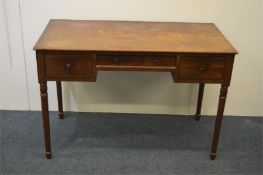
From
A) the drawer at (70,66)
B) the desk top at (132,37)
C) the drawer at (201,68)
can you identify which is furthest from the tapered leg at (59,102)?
the drawer at (201,68)

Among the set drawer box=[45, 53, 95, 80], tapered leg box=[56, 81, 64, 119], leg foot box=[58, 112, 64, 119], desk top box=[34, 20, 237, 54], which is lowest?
leg foot box=[58, 112, 64, 119]

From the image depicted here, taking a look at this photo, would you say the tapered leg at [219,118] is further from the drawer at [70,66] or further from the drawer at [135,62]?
the drawer at [70,66]

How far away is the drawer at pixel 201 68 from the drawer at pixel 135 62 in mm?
61

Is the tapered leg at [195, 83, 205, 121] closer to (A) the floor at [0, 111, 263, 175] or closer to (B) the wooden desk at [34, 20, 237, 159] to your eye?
(A) the floor at [0, 111, 263, 175]

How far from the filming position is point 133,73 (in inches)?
94.9

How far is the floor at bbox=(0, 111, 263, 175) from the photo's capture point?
2.01 m

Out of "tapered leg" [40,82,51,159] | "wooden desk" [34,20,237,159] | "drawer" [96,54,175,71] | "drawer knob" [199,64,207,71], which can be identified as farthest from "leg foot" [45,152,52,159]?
"drawer knob" [199,64,207,71]

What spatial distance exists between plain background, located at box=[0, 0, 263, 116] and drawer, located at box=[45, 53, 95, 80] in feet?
1.88

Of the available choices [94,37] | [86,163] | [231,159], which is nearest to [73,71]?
[94,37]

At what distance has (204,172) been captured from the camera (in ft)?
6.57

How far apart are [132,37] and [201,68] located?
41cm

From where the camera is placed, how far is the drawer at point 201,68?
1.78 meters

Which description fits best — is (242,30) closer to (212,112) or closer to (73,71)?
(212,112)

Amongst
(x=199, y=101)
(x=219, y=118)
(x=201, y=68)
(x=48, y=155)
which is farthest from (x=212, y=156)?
(x=48, y=155)
